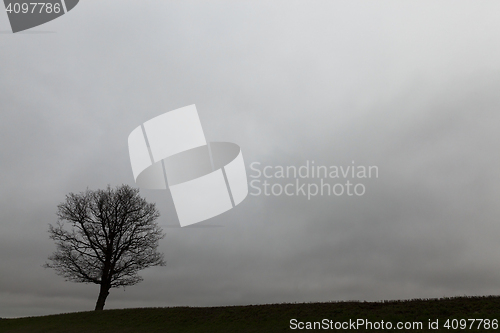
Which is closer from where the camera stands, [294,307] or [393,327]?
[393,327]

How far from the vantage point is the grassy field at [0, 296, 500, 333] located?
2102cm

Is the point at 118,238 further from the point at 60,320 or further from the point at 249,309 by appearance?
the point at 249,309

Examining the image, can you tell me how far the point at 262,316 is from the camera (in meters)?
25.0

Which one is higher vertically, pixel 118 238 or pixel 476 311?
pixel 118 238

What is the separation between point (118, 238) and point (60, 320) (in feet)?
26.9

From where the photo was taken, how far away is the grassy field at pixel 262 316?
2102 centimetres

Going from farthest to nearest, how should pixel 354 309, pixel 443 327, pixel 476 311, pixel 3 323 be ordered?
pixel 3 323, pixel 354 309, pixel 476 311, pixel 443 327

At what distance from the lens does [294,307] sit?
84.3ft

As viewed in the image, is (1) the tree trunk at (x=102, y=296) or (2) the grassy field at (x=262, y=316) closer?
(2) the grassy field at (x=262, y=316)

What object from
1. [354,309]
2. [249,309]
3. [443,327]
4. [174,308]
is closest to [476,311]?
[443,327]

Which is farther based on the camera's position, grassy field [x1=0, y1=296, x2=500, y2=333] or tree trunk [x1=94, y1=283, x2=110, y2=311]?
tree trunk [x1=94, y1=283, x2=110, y2=311]

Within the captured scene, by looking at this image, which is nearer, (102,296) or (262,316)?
(262,316)

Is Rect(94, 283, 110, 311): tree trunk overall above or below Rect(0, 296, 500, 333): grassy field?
above

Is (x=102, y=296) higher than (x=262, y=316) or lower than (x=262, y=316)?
higher
